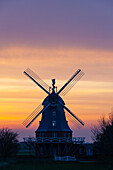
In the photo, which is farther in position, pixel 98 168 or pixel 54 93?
pixel 54 93

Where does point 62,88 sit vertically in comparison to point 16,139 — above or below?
above

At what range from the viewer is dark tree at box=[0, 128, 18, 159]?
179ft

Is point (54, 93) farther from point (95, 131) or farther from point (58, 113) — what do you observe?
point (95, 131)

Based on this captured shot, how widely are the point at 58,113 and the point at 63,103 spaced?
2.01 metres

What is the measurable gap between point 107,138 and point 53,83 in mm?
23779

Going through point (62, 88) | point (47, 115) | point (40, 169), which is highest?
point (62, 88)

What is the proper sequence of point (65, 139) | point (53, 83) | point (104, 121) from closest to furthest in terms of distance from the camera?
point (104, 121), point (65, 139), point (53, 83)

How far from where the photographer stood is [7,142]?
5475 centimetres

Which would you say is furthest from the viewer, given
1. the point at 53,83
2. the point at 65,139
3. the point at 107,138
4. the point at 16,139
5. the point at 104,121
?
the point at 53,83

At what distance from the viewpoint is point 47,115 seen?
63.2m

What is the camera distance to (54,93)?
207 feet

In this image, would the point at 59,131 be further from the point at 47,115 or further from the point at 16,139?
the point at 16,139

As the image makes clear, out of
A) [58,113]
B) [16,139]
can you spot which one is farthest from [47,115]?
[16,139]

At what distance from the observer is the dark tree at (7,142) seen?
54.7 m
